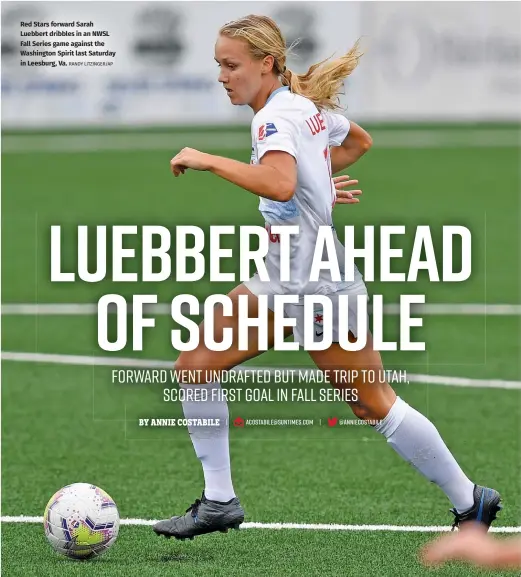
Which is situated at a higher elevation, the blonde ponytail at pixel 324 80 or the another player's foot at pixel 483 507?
the blonde ponytail at pixel 324 80

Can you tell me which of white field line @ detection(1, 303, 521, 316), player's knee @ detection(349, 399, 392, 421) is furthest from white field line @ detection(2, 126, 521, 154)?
player's knee @ detection(349, 399, 392, 421)

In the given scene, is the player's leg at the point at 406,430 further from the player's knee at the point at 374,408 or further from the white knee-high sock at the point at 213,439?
the white knee-high sock at the point at 213,439

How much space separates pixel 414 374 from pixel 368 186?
12.9m

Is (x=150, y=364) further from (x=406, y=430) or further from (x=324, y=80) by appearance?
(x=324, y=80)

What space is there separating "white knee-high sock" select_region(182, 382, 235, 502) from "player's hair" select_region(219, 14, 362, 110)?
1.42m

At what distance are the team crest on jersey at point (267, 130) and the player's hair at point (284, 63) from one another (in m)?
0.34

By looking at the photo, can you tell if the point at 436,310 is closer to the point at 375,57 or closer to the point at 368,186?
the point at 368,186

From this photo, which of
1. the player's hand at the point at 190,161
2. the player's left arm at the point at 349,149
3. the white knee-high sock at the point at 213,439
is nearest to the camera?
the player's hand at the point at 190,161

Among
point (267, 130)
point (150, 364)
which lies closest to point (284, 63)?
point (267, 130)

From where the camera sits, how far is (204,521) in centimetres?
698

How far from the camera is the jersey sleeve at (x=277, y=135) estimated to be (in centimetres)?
630

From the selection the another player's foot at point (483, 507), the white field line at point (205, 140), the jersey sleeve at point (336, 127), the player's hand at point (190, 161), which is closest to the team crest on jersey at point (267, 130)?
the player's hand at point (190, 161)

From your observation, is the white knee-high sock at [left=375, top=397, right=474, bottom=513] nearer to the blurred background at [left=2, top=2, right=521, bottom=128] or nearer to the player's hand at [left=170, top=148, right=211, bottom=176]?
the player's hand at [left=170, top=148, right=211, bottom=176]

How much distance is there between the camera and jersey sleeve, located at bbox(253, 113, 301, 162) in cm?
630
